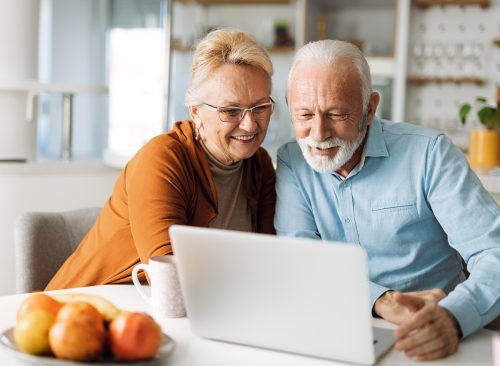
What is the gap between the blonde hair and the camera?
1.81 meters

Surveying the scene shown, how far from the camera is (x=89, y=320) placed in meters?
1.05

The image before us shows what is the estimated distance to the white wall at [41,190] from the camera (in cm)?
308

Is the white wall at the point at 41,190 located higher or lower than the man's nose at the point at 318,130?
lower

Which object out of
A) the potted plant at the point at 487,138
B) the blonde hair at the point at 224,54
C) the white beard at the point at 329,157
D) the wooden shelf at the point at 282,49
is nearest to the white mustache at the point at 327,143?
the white beard at the point at 329,157

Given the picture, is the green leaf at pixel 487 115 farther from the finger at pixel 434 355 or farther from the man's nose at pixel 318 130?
the finger at pixel 434 355

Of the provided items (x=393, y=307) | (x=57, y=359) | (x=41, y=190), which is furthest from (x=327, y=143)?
(x=41, y=190)

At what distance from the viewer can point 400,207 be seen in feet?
5.74

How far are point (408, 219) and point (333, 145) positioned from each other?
25cm

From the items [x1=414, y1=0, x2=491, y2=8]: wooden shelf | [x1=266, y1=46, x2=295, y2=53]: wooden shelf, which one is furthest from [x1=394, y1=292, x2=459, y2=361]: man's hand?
[x1=266, y1=46, x2=295, y2=53]: wooden shelf

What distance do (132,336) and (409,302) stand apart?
503 mm

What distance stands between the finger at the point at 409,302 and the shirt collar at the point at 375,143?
0.54 meters

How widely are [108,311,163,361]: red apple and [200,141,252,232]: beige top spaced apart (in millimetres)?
827

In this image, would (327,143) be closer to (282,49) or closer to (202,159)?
(202,159)

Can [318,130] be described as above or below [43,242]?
above
